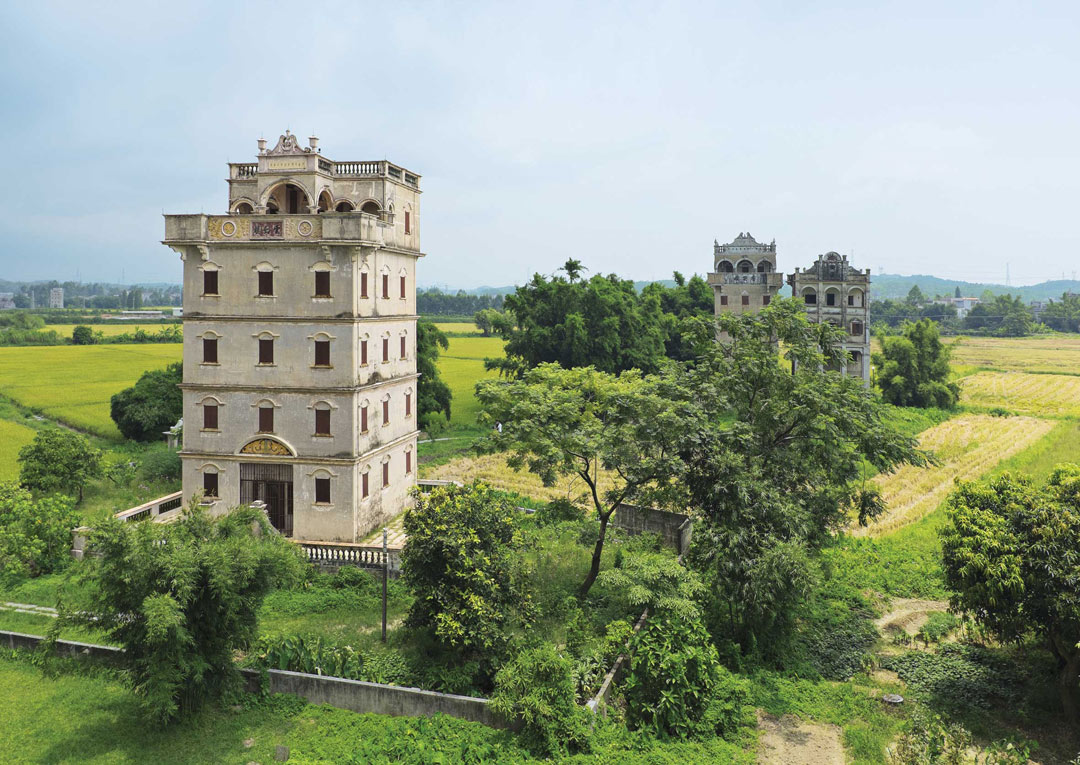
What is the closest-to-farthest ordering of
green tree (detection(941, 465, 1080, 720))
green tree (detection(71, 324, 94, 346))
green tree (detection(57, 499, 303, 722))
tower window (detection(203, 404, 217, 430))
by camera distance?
green tree (detection(57, 499, 303, 722)), green tree (detection(941, 465, 1080, 720)), tower window (detection(203, 404, 217, 430)), green tree (detection(71, 324, 94, 346))

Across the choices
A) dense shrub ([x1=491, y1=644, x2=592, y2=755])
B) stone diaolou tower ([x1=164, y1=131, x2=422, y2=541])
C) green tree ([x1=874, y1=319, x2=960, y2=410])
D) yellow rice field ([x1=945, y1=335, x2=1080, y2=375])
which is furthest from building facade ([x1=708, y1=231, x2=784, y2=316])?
dense shrub ([x1=491, y1=644, x2=592, y2=755])

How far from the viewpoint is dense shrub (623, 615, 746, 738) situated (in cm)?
1866

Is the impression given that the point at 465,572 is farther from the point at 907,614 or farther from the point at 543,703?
the point at 907,614

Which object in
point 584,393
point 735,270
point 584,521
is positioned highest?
point 735,270

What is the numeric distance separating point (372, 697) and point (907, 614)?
1660 centimetres

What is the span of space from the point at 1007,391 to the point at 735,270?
101 ft

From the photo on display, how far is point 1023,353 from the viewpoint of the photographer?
120 meters

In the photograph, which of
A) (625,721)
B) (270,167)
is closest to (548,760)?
(625,721)

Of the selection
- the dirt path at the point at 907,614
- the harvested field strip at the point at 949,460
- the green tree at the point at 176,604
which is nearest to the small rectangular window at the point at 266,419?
the green tree at the point at 176,604

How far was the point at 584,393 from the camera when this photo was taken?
42.5 metres

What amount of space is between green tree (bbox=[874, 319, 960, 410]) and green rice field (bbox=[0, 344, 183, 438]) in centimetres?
6120

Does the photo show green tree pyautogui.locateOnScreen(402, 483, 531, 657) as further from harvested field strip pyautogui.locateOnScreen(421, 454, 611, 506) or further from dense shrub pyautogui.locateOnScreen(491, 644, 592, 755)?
harvested field strip pyautogui.locateOnScreen(421, 454, 611, 506)

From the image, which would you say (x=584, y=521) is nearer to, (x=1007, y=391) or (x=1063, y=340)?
(x=1007, y=391)

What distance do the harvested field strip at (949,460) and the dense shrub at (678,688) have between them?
1627 cm
